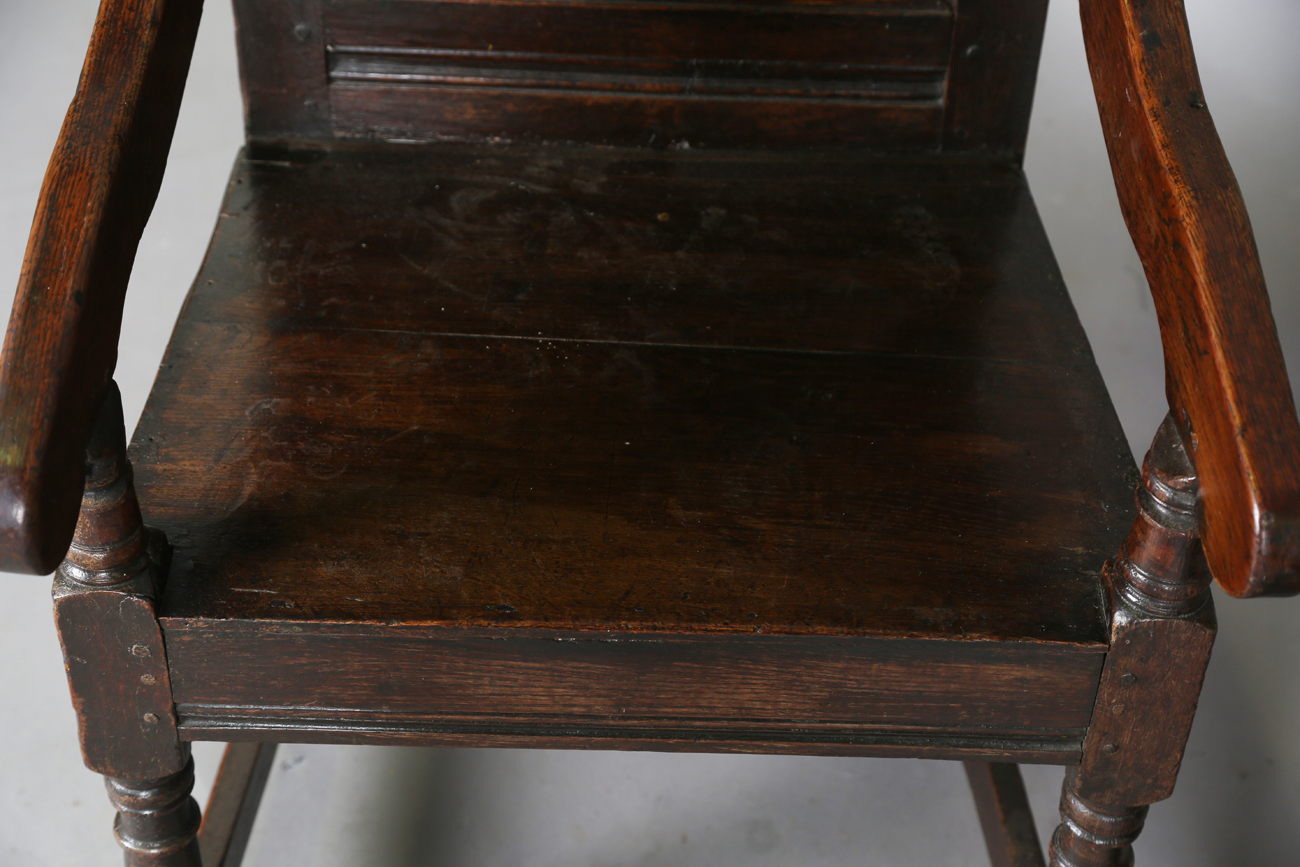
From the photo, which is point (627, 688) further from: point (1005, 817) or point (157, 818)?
point (1005, 817)

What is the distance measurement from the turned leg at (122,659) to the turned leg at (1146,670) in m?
0.74

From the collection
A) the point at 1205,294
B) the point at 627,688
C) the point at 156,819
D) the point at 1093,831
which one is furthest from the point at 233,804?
the point at 1205,294

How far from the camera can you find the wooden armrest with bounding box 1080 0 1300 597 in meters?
0.87

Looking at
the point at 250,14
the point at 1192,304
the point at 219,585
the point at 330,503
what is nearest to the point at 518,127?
the point at 250,14

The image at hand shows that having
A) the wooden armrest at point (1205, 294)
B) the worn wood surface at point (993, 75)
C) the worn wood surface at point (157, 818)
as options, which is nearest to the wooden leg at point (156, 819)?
the worn wood surface at point (157, 818)

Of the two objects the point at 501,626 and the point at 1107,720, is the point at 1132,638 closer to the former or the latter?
the point at 1107,720

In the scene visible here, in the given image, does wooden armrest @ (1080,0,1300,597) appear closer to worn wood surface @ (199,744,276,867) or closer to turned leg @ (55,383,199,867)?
turned leg @ (55,383,199,867)

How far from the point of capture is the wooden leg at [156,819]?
3.86 feet

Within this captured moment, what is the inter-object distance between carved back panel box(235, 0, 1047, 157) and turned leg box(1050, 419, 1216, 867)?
2.24 ft

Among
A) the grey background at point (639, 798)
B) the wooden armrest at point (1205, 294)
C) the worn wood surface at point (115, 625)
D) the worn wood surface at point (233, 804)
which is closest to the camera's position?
the wooden armrest at point (1205, 294)

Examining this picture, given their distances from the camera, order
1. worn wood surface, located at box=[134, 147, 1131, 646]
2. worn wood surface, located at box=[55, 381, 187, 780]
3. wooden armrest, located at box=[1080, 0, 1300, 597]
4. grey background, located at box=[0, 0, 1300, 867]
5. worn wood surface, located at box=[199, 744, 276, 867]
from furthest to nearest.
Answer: grey background, located at box=[0, 0, 1300, 867], worn wood surface, located at box=[199, 744, 276, 867], worn wood surface, located at box=[134, 147, 1131, 646], worn wood surface, located at box=[55, 381, 187, 780], wooden armrest, located at box=[1080, 0, 1300, 597]

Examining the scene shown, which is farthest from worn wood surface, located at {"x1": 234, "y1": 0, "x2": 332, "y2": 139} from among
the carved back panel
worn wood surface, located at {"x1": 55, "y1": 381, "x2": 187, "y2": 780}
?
worn wood surface, located at {"x1": 55, "y1": 381, "x2": 187, "y2": 780}

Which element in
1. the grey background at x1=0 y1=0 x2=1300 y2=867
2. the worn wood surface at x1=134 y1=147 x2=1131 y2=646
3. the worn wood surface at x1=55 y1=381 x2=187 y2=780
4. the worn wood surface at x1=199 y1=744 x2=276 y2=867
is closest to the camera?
the worn wood surface at x1=55 y1=381 x2=187 y2=780

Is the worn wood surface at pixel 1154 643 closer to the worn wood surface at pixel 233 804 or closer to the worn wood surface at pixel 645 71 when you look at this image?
the worn wood surface at pixel 645 71
